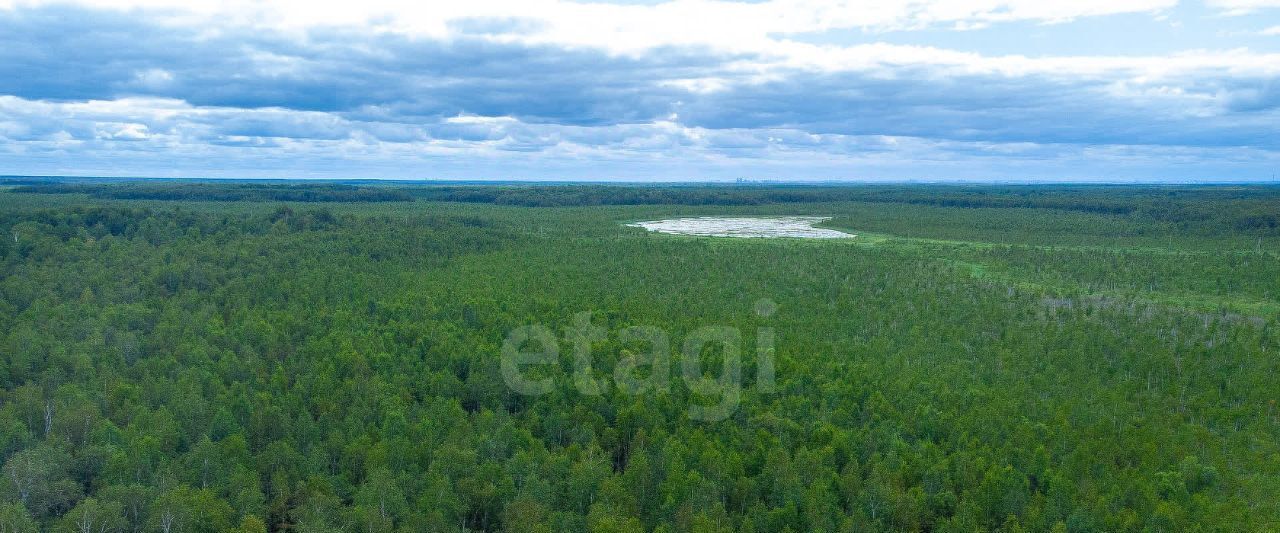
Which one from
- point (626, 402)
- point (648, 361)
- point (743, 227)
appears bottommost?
point (626, 402)

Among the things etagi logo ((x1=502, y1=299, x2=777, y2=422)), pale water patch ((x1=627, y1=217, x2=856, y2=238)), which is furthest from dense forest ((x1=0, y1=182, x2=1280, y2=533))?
pale water patch ((x1=627, y1=217, x2=856, y2=238))

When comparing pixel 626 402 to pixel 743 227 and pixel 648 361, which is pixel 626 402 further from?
pixel 743 227

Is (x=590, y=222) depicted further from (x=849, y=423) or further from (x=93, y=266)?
(x=849, y=423)

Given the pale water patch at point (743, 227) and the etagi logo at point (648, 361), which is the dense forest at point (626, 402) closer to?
the etagi logo at point (648, 361)

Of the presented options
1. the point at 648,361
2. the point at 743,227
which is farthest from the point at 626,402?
the point at 743,227

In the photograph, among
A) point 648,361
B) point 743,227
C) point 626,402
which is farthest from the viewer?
point 743,227

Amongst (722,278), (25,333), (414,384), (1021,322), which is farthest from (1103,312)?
(25,333)

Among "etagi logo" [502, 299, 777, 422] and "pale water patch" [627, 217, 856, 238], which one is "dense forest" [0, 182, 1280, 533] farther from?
"pale water patch" [627, 217, 856, 238]
